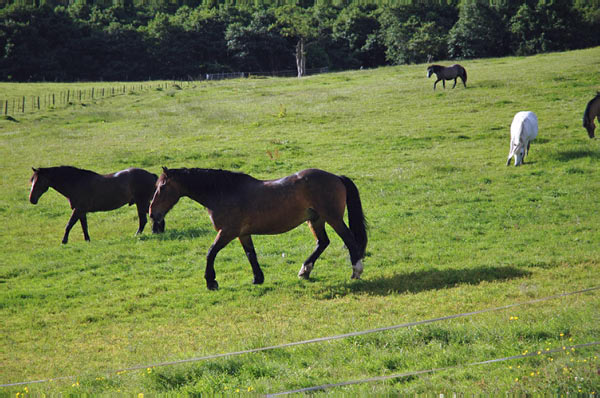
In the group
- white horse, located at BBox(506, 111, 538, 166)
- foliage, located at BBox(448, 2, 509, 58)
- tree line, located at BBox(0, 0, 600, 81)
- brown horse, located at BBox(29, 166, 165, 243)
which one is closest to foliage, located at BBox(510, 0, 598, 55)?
tree line, located at BBox(0, 0, 600, 81)

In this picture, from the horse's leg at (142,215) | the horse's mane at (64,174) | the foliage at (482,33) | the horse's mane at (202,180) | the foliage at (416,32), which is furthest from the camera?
the foliage at (416,32)

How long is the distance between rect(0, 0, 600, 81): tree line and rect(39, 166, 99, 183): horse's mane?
2571 inches

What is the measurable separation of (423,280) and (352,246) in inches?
58.3

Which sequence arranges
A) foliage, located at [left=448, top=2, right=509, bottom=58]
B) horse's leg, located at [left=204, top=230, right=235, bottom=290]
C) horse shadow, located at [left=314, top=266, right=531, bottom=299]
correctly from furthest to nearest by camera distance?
foliage, located at [left=448, top=2, right=509, bottom=58] < horse's leg, located at [left=204, top=230, right=235, bottom=290] < horse shadow, located at [left=314, top=266, right=531, bottom=299]

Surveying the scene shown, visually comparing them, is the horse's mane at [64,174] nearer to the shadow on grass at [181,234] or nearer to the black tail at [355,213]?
the shadow on grass at [181,234]

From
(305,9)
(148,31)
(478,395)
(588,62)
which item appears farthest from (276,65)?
(478,395)

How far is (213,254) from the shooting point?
10.6 m

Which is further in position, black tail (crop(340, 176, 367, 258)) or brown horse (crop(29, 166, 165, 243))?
brown horse (crop(29, 166, 165, 243))

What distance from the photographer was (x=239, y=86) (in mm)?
54812

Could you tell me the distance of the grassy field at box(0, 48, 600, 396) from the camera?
6496 millimetres

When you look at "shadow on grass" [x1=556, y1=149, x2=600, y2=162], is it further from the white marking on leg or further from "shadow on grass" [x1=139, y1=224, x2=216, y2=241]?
"shadow on grass" [x1=139, y1=224, x2=216, y2=241]

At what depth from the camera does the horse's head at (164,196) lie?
10586 mm

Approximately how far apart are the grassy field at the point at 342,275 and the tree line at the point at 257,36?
171 feet

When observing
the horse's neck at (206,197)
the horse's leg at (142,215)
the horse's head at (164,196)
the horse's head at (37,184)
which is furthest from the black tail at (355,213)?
the horse's head at (37,184)
